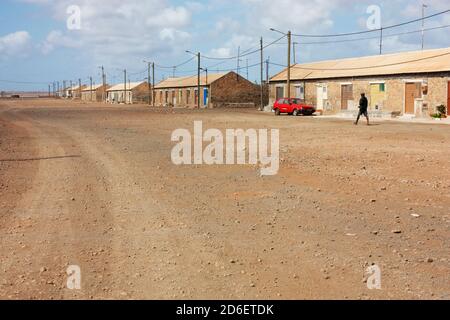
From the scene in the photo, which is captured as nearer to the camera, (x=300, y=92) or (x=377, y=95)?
(x=377, y=95)

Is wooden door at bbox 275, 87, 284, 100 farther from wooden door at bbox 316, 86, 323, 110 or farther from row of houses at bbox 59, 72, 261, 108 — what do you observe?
row of houses at bbox 59, 72, 261, 108

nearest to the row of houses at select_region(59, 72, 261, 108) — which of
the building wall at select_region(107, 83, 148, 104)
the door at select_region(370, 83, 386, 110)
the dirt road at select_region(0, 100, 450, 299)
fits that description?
the building wall at select_region(107, 83, 148, 104)

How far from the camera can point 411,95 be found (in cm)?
3878

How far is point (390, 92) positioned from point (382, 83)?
120cm

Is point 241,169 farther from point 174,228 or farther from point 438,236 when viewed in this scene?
point 438,236

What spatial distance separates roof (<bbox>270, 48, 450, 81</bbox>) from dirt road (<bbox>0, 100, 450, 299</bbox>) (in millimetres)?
25321

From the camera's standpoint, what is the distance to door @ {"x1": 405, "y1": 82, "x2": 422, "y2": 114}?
3800cm

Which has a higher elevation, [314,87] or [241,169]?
[314,87]

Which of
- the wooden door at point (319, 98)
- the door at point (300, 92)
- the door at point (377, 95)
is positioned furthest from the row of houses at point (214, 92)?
the door at point (377, 95)

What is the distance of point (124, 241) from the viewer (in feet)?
22.9

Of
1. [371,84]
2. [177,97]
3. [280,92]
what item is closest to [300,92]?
[280,92]

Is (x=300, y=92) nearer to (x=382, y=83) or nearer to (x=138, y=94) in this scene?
(x=382, y=83)
